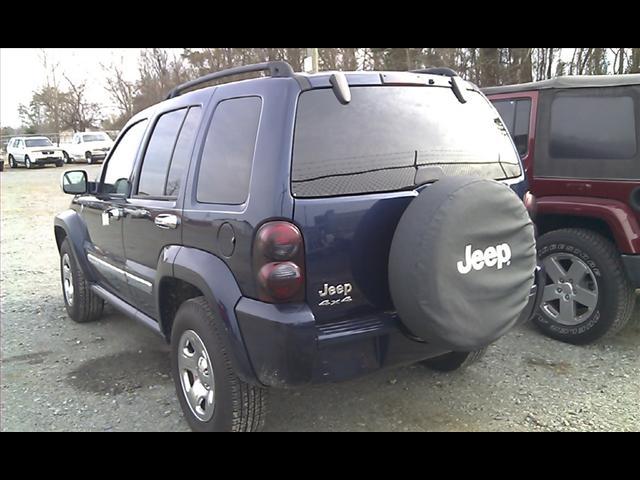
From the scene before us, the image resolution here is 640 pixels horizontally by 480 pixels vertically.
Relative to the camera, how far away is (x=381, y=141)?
244 centimetres

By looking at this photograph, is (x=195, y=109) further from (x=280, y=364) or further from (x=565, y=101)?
(x=565, y=101)

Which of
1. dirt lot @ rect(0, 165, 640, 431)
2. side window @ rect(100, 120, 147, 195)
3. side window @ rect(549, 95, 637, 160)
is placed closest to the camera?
dirt lot @ rect(0, 165, 640, 431)

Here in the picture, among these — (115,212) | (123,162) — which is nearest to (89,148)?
(123,162)

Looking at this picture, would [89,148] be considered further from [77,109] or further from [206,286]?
[206,286]

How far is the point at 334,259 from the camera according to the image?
7.49ft

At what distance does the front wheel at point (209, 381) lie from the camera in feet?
8.27

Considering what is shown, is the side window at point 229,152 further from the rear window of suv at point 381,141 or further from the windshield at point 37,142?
the windshield at point 37,142

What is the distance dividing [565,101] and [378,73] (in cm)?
236

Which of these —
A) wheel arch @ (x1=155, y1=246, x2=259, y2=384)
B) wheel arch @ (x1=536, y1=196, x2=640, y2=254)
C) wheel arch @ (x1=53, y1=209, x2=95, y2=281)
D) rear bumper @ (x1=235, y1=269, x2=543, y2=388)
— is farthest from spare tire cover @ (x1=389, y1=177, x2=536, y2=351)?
wheel arch @ (x1=53, y1=209, x2=95, y2=281)

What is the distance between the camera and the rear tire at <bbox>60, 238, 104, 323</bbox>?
15.2 feet

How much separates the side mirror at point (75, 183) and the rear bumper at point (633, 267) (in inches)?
168

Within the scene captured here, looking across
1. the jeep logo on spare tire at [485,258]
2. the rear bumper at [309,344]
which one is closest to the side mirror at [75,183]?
the rear bumper at [309,344]

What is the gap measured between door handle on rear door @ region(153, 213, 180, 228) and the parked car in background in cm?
2812

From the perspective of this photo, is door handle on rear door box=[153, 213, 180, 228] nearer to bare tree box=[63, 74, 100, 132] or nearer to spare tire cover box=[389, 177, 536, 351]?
spare tire cover box=[389, 177, 536, 351]
